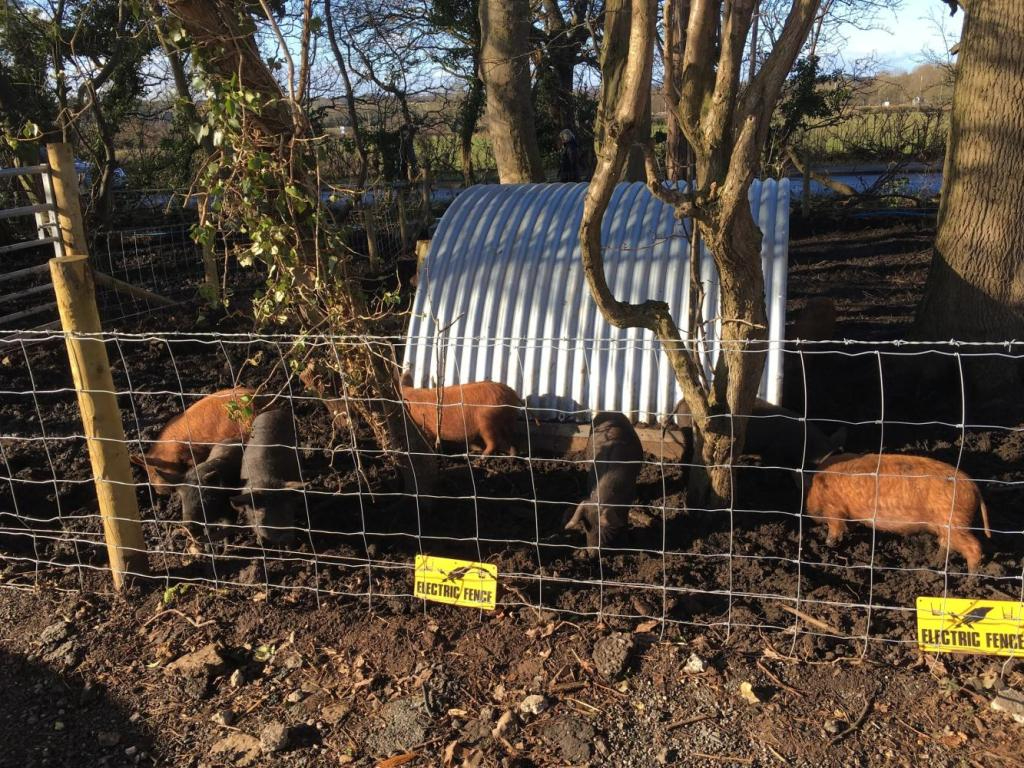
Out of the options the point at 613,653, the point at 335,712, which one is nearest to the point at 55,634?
the point at 335,712

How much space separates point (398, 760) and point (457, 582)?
91 centimetres

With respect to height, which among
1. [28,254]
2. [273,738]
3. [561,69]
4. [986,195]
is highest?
[561,69]

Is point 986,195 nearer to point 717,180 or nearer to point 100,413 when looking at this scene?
point 717,180

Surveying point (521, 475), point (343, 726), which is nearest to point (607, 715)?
point (343, 726)

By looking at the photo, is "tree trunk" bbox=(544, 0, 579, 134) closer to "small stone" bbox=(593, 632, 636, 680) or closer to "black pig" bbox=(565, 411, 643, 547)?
"black pig" bbox=(565, 411, 643, 547)

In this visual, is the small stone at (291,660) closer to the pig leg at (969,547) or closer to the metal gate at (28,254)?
the pig leg at (969,547)

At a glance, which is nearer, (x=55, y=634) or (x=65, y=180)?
(x=55, y=634)

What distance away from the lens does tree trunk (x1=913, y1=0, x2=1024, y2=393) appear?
6.24 meters

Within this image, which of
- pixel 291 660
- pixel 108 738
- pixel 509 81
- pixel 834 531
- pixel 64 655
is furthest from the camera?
pixel 509 81

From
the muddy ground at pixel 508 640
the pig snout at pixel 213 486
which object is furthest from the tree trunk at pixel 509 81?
the pig snout at pixel 213 486

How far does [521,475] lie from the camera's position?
564 cm

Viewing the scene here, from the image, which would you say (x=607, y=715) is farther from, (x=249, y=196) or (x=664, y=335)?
(x=249, y=196)

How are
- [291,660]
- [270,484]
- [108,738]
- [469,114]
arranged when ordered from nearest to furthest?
[108,738], [291,660], [270,484], [469,114]

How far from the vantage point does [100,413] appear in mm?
4266
